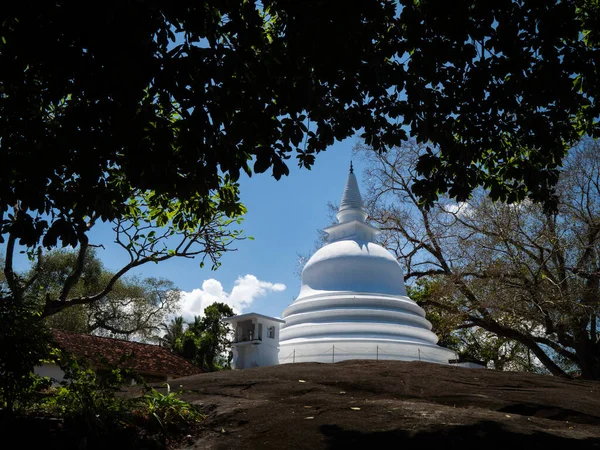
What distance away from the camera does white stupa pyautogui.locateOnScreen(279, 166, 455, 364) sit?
18.5m

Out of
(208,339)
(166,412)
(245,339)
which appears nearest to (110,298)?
(208,339)

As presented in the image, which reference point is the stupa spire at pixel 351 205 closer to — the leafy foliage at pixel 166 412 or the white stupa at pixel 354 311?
the white stupa at pixel 354 311

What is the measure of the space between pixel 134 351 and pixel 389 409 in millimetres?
15767

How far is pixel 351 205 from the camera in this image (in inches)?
930

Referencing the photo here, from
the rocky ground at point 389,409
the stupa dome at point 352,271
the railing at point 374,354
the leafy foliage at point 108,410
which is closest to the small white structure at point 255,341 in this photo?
the railing at point 374,354

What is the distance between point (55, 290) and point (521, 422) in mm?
32222

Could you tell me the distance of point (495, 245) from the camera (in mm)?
22609

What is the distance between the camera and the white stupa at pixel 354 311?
18.5 meters

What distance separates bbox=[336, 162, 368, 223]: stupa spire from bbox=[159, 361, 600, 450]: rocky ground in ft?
32.9

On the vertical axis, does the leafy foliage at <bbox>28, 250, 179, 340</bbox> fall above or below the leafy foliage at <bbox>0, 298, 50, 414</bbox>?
above

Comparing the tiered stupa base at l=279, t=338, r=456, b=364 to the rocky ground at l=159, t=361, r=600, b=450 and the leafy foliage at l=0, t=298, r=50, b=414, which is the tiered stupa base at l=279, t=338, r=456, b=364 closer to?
the rocky ground at l=159, t=361, r=600, b=450

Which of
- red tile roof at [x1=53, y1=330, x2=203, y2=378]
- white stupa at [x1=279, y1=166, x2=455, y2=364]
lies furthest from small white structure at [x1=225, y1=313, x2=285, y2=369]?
red tile roof at [x1=53, y1=330, x2=203, y2=378]

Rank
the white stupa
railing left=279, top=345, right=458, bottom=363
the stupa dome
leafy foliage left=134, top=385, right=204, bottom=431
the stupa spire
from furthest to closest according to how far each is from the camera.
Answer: the stupa spire < the stupa dome < the white stupa < railing left=279, top=345, right=458, bottom=363 < leafy foliage left=134, top=385, right=204, bottom=431

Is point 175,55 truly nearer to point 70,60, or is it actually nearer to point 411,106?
point 70,60
